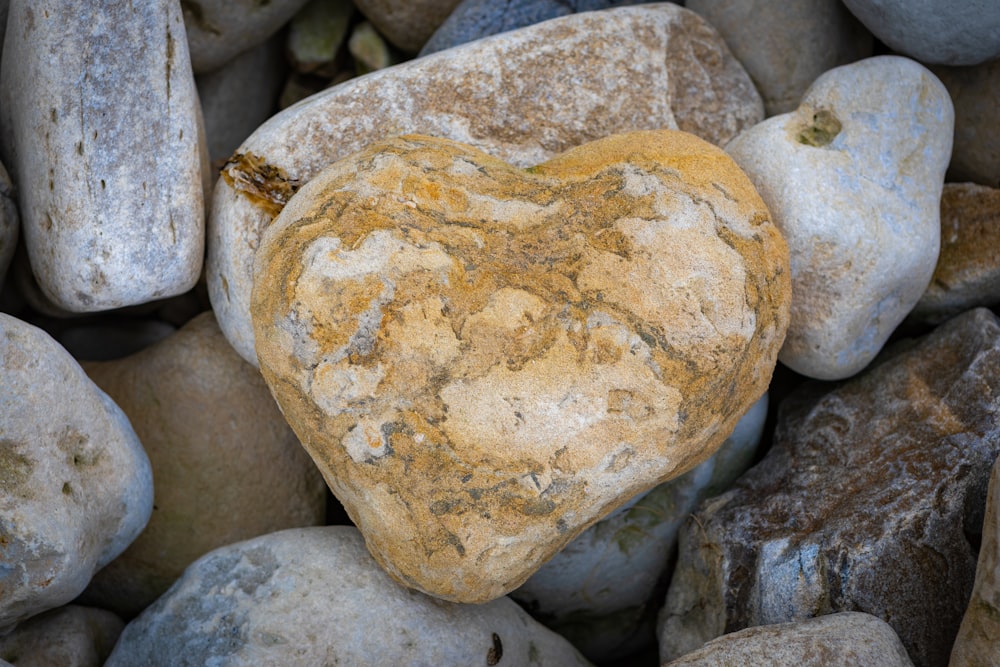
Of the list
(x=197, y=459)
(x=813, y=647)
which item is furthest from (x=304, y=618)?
(x=813, y=647)

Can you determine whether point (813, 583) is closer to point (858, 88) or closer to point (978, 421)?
point (978, 421)

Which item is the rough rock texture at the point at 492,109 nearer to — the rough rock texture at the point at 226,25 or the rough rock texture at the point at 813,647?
the rough rock texture at the point at 226,25

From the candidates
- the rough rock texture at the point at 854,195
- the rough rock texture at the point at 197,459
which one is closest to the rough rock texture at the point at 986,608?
the rough rock texture at the point at 854,195

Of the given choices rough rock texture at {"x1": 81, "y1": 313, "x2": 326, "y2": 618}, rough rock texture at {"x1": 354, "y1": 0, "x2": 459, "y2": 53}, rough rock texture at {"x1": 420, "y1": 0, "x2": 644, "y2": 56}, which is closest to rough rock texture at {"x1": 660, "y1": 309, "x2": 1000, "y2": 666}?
rough rock texture at {"x1": 81, "y1": 313, "x2": 326, "y2": 618}

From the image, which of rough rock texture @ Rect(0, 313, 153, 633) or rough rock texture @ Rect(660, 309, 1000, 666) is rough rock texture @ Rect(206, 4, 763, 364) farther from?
rough rock texture @ Rect(660, 309, 1000, 666)

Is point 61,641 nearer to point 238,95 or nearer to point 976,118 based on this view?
point 238,95
